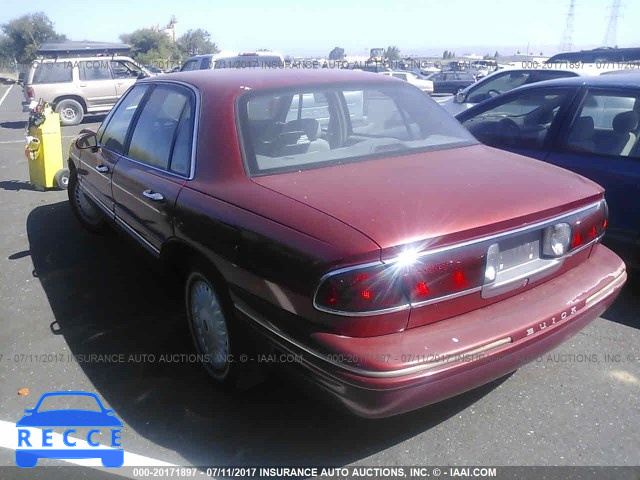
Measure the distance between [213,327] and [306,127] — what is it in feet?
3.99

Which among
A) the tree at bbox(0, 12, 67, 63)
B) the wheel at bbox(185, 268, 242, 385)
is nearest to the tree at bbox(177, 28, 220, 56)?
the tree at bbox(0, 12, 67, 63)

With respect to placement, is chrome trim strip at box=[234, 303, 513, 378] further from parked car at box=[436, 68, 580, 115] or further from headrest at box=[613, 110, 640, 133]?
parked car at box=[436, 68, 580, 115]

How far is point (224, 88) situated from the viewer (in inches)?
126

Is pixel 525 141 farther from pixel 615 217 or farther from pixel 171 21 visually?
pixel 171 21

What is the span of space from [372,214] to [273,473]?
123cm

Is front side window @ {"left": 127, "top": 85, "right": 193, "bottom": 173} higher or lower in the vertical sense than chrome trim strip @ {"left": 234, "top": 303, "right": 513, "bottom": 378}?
higher

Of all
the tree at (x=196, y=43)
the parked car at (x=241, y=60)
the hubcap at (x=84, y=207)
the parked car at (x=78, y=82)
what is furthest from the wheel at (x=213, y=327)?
the tree at (x=196, y=43)

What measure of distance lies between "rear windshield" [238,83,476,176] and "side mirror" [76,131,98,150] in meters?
2.17

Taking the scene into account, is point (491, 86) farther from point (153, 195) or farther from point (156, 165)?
point (153, 195)

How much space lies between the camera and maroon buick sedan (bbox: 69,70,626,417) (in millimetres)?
2186

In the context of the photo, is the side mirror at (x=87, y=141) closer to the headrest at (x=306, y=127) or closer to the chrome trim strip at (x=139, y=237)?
the chrome trim strip at (x=139, y=237)

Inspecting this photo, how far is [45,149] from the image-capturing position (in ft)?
24.6

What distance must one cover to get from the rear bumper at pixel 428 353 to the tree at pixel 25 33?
66.7m

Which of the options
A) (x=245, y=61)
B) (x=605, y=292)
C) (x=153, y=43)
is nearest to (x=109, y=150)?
(x=605, y=292)
